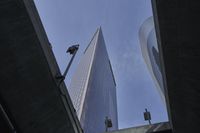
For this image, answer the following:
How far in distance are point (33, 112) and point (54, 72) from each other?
1.38 m

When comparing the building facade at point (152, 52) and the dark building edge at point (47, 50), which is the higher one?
the dark building edge at point (47, 50)

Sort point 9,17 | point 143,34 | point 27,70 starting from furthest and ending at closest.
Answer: point 143,34
point 27,70
point 9,17

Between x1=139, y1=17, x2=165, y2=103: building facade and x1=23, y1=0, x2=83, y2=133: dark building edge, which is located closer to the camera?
x1=23, y1=0, x2=83, y2=133: dark building edge

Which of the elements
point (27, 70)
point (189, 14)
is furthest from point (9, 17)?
point (189, 14)

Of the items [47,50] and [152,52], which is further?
[152,52]

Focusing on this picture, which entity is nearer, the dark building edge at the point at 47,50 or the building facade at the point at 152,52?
the dark building edge at the point at 47,50

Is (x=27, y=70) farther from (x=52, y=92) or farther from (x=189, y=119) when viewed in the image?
(x=189, y=119)

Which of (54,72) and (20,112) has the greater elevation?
(54,72)

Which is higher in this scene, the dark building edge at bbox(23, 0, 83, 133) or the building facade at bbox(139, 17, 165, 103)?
the dark building edge at bbox(23, 0, 83, 133)

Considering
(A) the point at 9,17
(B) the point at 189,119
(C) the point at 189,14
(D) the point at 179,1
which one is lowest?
(B) the point at 189,119

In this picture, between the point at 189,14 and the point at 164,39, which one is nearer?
the point at 189,14

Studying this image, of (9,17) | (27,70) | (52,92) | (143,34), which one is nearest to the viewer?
(9,17)

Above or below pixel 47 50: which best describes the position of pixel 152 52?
below

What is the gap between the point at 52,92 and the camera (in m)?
7.07
